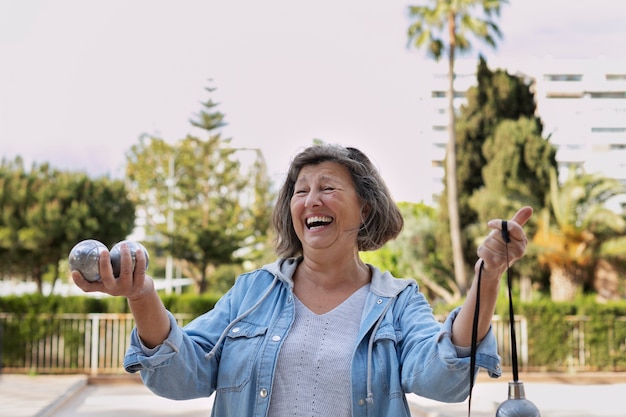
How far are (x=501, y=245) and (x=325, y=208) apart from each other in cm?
61

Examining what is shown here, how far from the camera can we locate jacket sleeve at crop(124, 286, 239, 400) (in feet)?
6.09

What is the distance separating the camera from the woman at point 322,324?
1765 millimetres

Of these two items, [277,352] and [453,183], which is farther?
[453,183]

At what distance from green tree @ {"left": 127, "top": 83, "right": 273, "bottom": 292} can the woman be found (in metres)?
28.9

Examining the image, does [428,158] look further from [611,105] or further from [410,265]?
[410,265]

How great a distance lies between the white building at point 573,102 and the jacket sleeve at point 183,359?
72.8 m

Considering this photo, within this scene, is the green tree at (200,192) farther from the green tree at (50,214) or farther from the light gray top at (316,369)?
the light gray top at (316,369)

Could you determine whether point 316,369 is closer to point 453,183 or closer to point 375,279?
point 375,279

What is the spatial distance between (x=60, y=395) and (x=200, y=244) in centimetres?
1945

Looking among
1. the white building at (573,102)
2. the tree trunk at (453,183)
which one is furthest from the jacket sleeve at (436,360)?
the white building at (573,102)

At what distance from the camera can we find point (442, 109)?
78.8 meters

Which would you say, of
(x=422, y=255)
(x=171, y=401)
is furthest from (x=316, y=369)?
(x=422, y=255)

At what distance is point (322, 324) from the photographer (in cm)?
204

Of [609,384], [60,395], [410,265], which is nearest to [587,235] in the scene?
[609,384]
